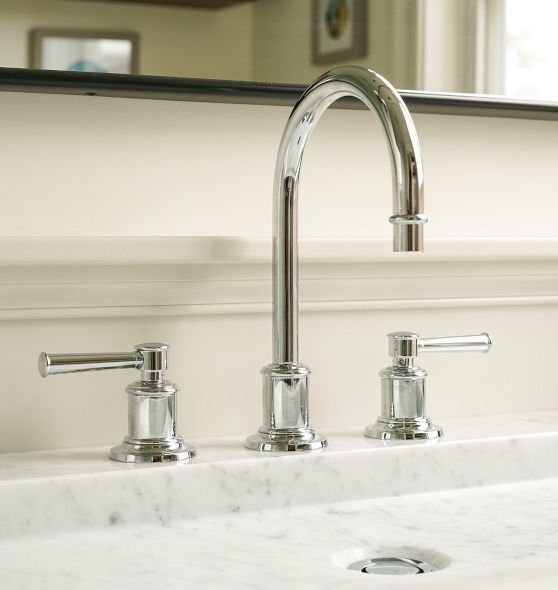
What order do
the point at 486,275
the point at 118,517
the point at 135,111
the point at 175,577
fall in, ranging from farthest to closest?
1. the point at 486,275
2. the point at 135,111
3. the point at 118,517
4. the point at 175,577

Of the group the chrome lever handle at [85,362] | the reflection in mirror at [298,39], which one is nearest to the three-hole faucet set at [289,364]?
the chrome lever handle at [85,362]

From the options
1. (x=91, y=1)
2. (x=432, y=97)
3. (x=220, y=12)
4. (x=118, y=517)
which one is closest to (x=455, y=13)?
(x=432, y=97)

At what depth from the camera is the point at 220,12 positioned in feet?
2.82

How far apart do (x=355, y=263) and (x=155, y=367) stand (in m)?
0.22

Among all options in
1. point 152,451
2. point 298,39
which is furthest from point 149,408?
point 298,39

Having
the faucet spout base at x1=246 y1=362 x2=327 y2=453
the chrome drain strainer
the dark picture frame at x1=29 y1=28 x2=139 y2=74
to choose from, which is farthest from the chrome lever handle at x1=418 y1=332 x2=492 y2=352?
the dark picture frame at x1=29 y1=28 x2=139 y2=74

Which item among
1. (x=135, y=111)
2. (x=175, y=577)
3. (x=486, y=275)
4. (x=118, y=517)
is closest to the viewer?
(x=175, y=577)

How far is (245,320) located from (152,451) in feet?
0.53

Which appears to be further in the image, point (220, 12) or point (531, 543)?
point (220, 12)

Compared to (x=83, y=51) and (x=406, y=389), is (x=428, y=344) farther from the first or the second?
(x=83, y=51)

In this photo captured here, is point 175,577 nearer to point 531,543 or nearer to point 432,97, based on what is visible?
point 531,543

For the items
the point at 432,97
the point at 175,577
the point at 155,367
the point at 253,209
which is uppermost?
the point at 432,97

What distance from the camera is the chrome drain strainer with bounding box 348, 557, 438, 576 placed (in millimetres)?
676

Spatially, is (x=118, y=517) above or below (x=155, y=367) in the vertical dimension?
below
